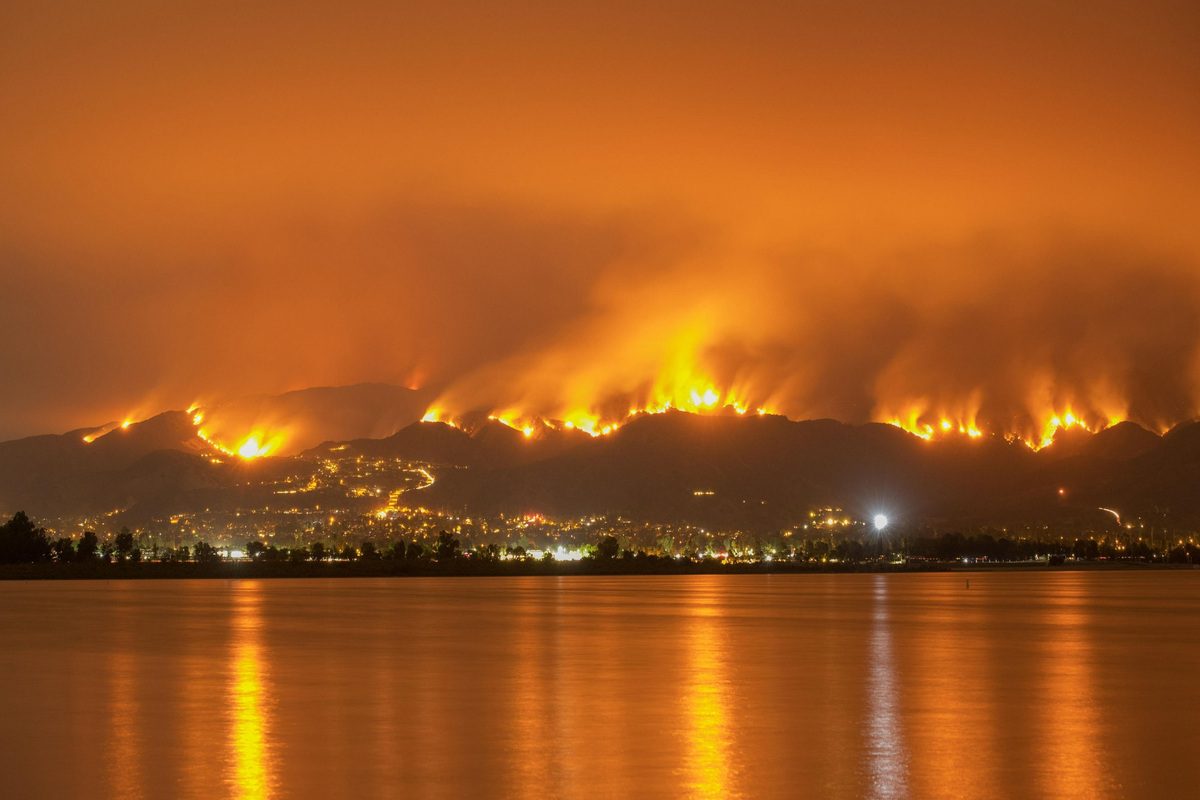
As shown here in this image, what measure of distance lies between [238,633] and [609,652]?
43.2 ft

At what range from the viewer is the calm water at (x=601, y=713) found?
15.1m

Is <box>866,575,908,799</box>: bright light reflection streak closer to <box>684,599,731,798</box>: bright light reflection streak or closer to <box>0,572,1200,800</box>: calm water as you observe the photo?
<box>0,572,1200,800</box>: calm water

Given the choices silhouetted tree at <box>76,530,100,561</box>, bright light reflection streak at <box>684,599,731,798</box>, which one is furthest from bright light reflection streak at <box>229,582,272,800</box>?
silhouetted tree at <box>76,530,100,561</box>

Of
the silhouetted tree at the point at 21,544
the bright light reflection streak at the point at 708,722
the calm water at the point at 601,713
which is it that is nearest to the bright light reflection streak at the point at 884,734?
the calm water at the point at 601,713

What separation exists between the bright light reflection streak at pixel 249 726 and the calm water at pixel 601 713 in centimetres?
6

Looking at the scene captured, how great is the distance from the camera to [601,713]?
20.5m

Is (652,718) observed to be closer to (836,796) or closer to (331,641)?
(836,796)

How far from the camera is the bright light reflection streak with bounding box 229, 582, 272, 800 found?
14.9 meters

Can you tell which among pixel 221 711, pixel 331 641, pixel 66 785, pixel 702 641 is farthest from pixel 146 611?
pixel 66 785

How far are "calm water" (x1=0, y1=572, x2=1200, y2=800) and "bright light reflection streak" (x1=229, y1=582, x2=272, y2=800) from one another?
0.20ft

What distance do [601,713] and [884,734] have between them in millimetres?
4005

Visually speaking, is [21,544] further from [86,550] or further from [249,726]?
[249,726]

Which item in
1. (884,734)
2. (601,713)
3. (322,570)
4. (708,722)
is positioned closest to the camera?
(884,734)

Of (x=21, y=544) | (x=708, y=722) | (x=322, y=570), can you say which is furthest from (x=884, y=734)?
(x=322, y=570)
